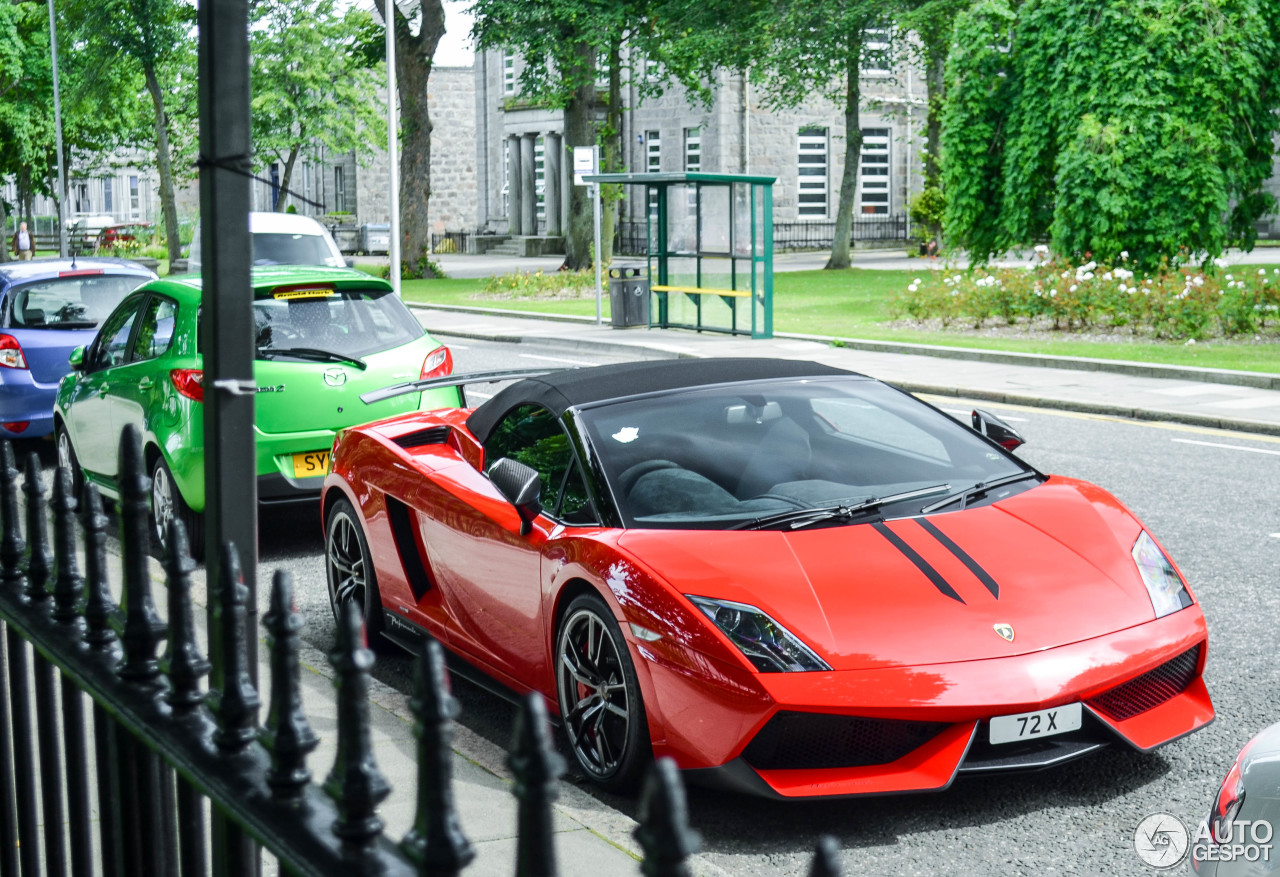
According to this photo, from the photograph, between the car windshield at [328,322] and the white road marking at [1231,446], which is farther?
the white road marking at [1231,446]

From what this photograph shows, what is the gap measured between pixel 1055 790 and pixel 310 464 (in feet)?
17.2

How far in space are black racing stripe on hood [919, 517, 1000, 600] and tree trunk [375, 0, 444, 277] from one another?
39440 millimetres

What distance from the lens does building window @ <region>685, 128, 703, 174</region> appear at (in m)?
53.2

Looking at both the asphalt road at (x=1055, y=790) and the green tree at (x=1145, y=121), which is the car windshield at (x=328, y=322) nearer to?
the asphalt road at (x=1055, y=790)

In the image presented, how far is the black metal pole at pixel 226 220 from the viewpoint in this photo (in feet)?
8.76

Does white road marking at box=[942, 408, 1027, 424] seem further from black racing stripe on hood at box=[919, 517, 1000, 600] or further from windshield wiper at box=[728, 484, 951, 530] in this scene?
black racing stripe on hood at box=[919, 517, 1000, 600]

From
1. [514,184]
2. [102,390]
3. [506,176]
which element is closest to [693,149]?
[514,184]

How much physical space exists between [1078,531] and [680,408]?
155cm

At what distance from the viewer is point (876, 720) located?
441cm

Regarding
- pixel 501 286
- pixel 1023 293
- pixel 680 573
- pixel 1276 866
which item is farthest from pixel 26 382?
pixel 501 286

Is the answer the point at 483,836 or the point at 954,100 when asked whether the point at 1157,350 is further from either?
the point at 483,836

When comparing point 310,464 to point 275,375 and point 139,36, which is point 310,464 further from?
point 139,36

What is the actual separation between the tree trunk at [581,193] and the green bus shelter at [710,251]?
14747 millimetres

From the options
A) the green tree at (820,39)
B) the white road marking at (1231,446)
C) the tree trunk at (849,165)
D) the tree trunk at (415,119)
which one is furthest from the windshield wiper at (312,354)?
the tree trunk at (415,119)
